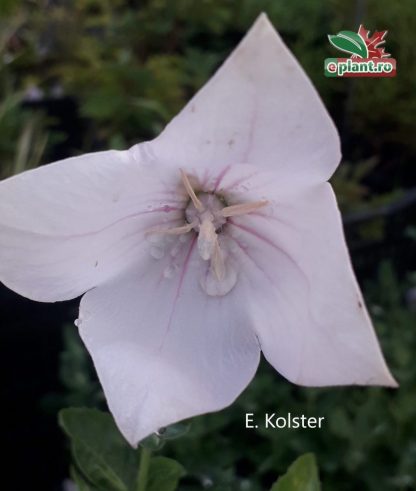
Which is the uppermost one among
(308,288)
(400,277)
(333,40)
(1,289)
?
(333,40)

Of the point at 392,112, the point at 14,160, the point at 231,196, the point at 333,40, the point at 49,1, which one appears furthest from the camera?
the point at 49,1

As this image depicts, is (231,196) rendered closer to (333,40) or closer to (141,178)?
(141,178)

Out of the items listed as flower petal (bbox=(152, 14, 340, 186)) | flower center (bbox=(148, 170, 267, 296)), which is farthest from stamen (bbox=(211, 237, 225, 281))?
flower petal (bbox=(152, 14, 340, 186))

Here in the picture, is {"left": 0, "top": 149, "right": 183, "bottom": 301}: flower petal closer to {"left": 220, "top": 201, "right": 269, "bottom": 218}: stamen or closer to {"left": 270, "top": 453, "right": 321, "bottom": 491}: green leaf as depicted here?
{"left": 220, "top": 201, "right": 269, "bottom": 218}: stamen

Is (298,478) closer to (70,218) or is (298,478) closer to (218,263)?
(218,263)

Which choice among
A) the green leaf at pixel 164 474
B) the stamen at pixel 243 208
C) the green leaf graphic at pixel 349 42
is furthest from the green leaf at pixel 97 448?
the green leaf graphic at pixel 349 42

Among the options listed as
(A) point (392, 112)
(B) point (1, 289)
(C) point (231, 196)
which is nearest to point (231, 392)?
(C) point (231, 196)
